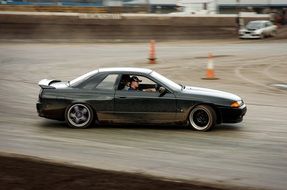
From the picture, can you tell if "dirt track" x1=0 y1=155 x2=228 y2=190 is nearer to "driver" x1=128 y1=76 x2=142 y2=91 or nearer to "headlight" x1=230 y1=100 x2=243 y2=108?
"driver" x1=128 y1=76 x2=142 y2=91

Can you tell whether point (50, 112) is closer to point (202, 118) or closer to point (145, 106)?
point (145, 106)

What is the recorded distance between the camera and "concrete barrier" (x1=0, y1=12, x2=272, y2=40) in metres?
38.1

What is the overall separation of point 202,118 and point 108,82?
1981mm

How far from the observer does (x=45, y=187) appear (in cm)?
655

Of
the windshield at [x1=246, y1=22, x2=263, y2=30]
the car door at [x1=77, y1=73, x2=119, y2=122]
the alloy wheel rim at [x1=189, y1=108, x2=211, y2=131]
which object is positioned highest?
the windshield at [x1=246, y1=22, x2=263, y2=30]

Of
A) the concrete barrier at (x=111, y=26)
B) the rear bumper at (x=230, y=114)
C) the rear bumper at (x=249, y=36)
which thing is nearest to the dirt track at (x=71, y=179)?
the rear bumper at (x=230, y=114)

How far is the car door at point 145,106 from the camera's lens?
10.9 meters

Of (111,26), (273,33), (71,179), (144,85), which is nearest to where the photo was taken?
(71,179)

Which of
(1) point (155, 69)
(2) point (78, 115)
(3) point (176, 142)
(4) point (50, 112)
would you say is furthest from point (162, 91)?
(1) point (155, 69)

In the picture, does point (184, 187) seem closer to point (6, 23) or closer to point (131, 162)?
point (131, 162)

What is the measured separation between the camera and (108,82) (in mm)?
11180

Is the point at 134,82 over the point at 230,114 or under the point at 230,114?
over

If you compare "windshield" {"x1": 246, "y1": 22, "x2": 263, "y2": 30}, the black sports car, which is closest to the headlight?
the black sports car

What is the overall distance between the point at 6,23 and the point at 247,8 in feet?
90.7
